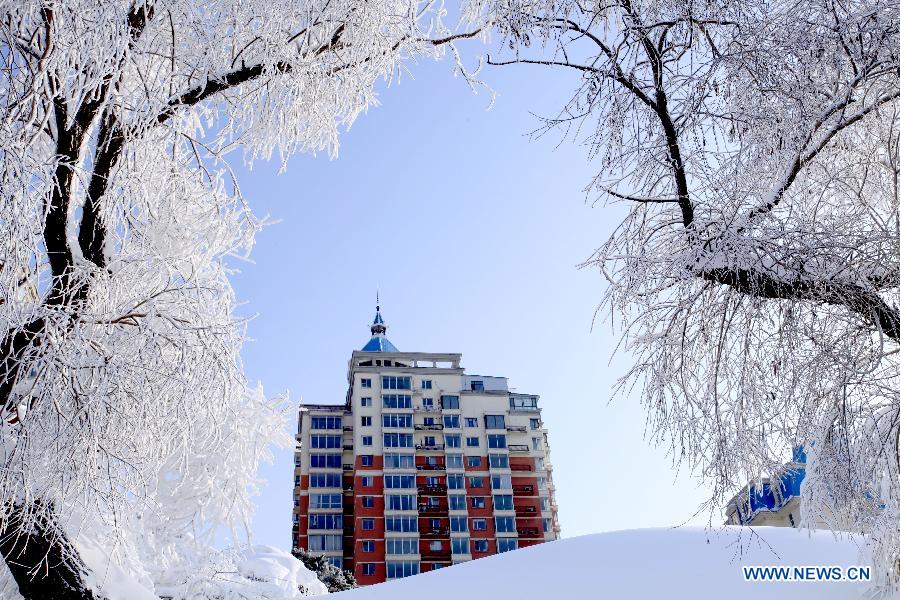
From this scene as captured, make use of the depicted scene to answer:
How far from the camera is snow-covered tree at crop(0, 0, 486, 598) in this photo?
419cm

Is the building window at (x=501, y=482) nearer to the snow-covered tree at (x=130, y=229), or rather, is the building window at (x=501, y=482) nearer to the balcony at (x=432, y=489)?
the balcony at (x=432, y=489)

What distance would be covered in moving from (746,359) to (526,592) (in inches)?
138

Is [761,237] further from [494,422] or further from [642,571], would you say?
[494,422]

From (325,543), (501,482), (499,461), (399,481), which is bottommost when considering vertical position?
(325,543)

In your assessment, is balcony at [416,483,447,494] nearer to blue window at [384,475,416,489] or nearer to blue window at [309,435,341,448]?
blue window at [384,475,416,489]

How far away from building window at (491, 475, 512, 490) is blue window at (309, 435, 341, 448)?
1208 cm

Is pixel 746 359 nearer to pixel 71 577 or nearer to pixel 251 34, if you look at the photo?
pixel 251 34

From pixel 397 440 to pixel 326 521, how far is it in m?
7.75

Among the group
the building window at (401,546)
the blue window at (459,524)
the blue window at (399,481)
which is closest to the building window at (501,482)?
the blue window at (459,524)

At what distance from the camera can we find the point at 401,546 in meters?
53.1

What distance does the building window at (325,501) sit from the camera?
55.5 meters

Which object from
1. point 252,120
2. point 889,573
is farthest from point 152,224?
point 889,573

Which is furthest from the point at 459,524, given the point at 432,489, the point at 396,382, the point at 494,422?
the point at 396,382

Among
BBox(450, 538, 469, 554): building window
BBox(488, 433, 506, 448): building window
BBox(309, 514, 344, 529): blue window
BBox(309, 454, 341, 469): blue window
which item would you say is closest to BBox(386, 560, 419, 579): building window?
BBox(450, 538, 469, 554): building window
